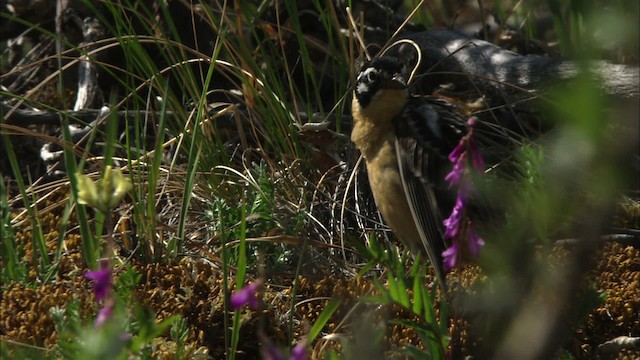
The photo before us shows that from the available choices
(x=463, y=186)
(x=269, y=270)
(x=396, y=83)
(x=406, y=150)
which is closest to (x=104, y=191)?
(x=463, y=186)

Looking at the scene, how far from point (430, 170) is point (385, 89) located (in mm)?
485

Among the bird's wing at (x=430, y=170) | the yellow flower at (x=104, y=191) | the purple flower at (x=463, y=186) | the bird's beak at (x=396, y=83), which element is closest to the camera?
the yellow flower at (x=104, y=191)

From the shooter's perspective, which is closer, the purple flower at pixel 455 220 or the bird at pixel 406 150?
the purple flower at pixel 455 220

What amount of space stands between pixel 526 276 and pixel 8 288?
2357 mm

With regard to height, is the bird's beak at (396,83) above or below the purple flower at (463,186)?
below

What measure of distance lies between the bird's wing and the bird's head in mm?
238

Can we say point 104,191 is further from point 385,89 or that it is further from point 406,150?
point 385,89

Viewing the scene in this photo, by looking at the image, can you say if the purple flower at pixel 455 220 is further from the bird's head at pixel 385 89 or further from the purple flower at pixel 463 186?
the bird's head at pixel 385 89

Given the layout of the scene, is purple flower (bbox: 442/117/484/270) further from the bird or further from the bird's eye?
the bird's eye

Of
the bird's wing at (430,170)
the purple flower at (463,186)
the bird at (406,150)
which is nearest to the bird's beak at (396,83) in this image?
the bird at (406,150)

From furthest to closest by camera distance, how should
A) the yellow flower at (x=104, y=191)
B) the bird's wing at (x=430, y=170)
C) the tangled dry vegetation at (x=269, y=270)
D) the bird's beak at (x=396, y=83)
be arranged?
the bird's beak at (x=396, y=83) < the bird's wing at (x=430, y=170) < the tangled dry vegetation at (x=269, y=270) < the yellow flower at (x=104, y=191)

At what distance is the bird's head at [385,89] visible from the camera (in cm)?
404

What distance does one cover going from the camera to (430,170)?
3.73m

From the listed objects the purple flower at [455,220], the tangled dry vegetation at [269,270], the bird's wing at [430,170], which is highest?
the purple flower at [455,220]
